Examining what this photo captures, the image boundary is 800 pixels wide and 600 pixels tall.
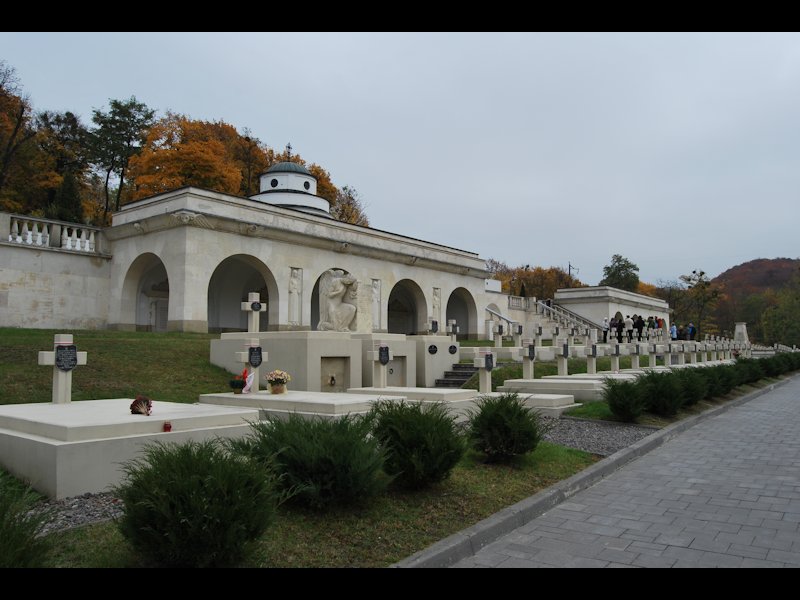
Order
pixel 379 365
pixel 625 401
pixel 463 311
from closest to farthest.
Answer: pixel 625 401, pixel 379 365, pixel 463 311

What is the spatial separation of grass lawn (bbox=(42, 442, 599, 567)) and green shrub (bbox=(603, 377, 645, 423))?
5.40 m

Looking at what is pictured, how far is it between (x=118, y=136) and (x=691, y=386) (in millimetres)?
45248

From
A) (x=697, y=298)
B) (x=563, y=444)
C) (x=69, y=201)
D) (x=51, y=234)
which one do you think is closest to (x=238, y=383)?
(x=563, y=444)

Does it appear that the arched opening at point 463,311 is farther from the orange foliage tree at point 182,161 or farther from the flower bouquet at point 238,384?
the flower bouquet at point 238,384

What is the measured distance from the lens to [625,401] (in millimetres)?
12969

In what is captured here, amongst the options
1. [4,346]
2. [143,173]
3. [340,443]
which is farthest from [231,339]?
[143,173]

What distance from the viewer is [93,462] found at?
22.4ft

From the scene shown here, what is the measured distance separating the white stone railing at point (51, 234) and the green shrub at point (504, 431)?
2379cm

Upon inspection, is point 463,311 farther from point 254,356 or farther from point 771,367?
point 254,356

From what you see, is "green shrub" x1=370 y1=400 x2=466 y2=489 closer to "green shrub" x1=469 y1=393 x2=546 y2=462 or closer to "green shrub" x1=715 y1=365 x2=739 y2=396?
"green shrub" x1=469 y1=393 x2=546 y2=462

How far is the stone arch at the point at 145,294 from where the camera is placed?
28.8 m

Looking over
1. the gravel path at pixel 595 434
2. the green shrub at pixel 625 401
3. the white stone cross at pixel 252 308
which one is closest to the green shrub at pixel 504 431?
the gravel path at pixel 595 434

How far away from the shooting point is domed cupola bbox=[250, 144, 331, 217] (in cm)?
3941
